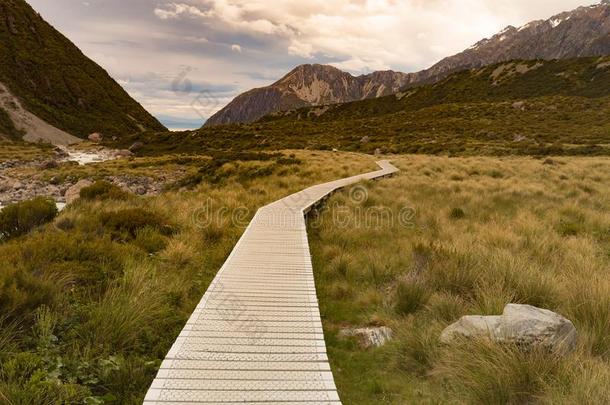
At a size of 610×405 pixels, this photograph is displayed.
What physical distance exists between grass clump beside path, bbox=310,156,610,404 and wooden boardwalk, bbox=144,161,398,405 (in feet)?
2.02

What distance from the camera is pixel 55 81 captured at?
11994 cm

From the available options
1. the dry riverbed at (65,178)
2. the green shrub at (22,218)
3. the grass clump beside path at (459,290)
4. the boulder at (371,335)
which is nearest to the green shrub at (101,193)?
the green shrub at (22,218)

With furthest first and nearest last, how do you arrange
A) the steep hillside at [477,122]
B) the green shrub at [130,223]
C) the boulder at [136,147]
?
the boulder at [136,147] → the steep hillside at [477,122] → the green shrub at [130,223]

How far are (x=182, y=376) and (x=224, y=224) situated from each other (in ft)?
27.7

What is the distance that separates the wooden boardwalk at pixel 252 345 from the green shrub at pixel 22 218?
18.7ft

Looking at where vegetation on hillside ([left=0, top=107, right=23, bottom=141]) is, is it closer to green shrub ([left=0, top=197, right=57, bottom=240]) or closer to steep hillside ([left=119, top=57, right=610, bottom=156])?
steep hillside ([left=119, top=57, right=610, bottom=156])

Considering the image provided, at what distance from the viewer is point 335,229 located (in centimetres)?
1270

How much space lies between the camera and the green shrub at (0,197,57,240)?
32.4 ft

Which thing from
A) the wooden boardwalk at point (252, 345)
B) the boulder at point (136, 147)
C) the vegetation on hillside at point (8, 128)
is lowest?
the wooden boardwalk at point (252, 345)

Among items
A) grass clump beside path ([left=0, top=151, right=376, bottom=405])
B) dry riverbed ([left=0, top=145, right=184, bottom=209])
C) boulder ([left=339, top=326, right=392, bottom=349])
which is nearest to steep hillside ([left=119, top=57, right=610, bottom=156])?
dry riverbed ([left=0, top=145, right=184, bottom=209])

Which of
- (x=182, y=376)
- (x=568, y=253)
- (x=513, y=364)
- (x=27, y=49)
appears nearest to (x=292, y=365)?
(x=182, y=376)

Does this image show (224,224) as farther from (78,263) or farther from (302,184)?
(302,184)

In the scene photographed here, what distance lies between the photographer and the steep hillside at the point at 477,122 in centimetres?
4569

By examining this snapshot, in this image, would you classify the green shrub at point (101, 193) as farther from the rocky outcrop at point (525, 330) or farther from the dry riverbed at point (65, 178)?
the rocky outcrop at point (525, 330)
